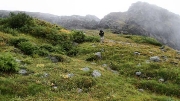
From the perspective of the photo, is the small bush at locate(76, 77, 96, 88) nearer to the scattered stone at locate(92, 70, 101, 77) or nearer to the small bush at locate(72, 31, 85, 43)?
the scattered stone at locate(92, 70, 101, 77)

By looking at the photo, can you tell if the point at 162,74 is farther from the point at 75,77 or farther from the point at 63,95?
the point at 63,95

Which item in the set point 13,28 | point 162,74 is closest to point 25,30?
point 13,28

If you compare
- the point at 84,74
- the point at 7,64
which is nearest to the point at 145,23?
the point at 84,74

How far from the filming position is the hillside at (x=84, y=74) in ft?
63.6

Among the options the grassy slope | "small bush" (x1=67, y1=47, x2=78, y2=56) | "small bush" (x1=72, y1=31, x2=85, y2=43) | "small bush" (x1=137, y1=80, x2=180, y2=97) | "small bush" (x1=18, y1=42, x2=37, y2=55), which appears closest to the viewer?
the grassy slope

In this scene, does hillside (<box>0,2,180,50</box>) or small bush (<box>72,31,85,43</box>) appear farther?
hillside (<box>0,2,180,50</box>)

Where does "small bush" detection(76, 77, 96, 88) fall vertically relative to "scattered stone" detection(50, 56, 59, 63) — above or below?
below

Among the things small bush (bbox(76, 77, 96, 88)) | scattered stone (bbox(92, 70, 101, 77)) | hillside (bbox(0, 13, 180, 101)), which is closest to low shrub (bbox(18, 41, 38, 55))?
hillside (bbox(0, 13, 180, 101))

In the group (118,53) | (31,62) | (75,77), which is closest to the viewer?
(75,77)

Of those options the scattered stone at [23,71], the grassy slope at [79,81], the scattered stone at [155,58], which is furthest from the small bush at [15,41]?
the scattered stone at [155,58]

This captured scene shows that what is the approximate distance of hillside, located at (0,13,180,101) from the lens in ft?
63.6

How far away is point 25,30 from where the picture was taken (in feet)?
132

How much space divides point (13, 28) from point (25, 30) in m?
1.92

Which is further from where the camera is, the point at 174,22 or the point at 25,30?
the point at 174,22
